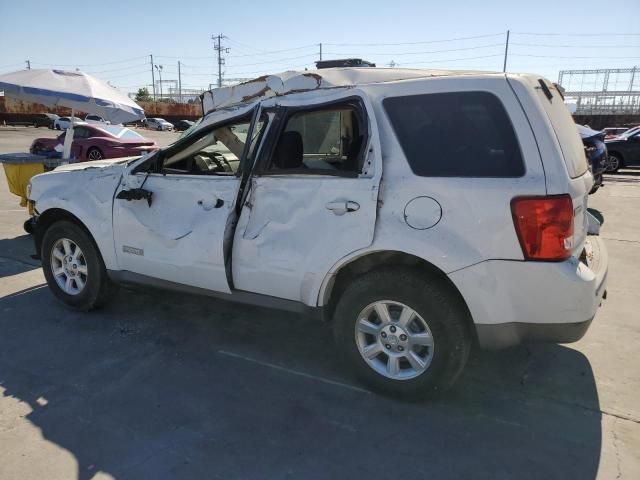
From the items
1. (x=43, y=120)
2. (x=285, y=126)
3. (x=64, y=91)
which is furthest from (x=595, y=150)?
(x=43, y=120)

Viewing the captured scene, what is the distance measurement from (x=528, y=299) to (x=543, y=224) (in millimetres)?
412

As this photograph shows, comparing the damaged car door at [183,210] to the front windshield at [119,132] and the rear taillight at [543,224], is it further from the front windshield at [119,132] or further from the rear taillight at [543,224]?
the front windshield at [119,132]

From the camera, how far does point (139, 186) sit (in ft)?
13.2

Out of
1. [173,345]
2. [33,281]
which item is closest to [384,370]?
[173,345]

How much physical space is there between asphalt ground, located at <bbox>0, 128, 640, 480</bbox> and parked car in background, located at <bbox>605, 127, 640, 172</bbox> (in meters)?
13.6

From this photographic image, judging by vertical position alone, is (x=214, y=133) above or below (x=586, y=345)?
above

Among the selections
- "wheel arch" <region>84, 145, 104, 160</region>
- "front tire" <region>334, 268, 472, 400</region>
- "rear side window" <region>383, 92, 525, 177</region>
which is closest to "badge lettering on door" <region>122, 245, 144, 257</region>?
"front tire" <region>334, 268, 472, 400</region>

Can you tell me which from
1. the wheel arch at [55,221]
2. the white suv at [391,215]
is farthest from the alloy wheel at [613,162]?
the wheel arch at [55,221]

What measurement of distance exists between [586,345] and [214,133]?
3.29 m

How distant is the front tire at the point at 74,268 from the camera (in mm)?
4344

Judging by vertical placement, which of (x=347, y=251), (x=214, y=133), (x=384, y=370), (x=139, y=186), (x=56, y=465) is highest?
(x=214, y=133)

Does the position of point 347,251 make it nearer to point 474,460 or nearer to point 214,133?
point 474,460

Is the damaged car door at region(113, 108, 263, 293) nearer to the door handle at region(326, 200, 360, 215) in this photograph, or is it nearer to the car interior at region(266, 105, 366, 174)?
the car interior at region(266, 105, 366, 174)

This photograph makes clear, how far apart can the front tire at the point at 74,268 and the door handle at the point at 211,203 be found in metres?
1.30
